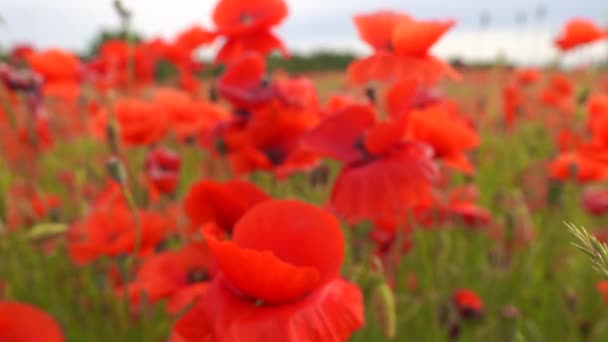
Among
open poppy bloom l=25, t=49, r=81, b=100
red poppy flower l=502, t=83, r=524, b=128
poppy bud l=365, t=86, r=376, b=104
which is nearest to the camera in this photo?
poppy bud l=365, t=86, r=376, b=104

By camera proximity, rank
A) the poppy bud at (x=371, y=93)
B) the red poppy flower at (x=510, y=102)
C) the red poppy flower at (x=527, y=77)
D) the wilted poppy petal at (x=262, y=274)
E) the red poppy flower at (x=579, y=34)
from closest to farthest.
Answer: the wilted poppy petal at (x=262, y=274), the poppy bud at (x=371, y=93), the red poppy flower at (x=579, y=34), the red poppy flower at (x=510, y=102), the red poppy flower at (x=527, y=77)

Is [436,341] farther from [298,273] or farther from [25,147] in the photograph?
[25,147]

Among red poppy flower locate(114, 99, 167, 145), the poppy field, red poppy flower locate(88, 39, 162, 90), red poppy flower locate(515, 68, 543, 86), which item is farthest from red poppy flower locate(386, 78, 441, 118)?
red poppy flower locate(515, 68, 543, 86)

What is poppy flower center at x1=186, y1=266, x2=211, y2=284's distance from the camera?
30.4 inches

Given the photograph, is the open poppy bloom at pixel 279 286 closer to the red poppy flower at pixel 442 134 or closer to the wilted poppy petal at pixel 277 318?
the wilted poppy petal at pixel 277 318

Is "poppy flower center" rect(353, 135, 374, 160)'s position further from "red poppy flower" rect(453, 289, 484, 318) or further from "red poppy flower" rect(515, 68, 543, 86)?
"red poppy flower" rect(515, 68, 543, 86)

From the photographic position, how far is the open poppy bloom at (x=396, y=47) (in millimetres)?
869

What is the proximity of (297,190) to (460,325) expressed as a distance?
1.42ft

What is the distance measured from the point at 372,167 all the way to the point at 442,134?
0.75ft

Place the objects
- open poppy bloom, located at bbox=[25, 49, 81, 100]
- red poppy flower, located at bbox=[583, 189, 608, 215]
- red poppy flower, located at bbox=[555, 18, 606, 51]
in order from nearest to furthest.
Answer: red poppy flower, located at bbox=[583, 189, 608, 215], red poppy flower, located at bbox=[555, 18, 606, 51], open poppy bloom, located at bbox=[25, 49, 81, 100]

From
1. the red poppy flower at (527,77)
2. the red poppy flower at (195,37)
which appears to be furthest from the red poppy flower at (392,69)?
the red poppy flower at (527,77)

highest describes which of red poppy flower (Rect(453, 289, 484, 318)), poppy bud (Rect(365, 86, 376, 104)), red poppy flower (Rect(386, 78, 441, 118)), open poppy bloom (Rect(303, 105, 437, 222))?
red poppy flower (Rect(386, 78, 441, 118))

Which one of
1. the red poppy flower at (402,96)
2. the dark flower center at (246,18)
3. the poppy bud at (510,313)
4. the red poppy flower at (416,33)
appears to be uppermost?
the dark flower center at (246,18)

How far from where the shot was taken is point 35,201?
1585 mm
